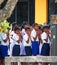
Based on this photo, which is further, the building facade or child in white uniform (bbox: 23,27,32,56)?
the building facade

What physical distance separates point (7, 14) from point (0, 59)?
5.17 meters

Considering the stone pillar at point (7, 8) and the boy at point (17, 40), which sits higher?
the stone pillar at point (7, 8)

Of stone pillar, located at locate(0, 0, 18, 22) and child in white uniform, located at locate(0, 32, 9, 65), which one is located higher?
stone pillar, located at locate(0, 0, 18, 22)

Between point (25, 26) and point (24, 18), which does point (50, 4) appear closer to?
point (24, 18)

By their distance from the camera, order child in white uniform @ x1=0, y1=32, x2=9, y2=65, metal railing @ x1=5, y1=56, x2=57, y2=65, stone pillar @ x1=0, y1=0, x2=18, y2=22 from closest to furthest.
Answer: stone pillar @ x1=0, y1=0, x2=18, y2=22
metal railing @ x1=5, y1=56, x2=57, y2=65
child in white uniform @ x1=0, y1=32, x2=9, y2=65

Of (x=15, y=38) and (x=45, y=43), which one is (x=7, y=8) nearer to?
(x=15, y=38)

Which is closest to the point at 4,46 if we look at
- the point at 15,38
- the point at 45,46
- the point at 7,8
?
the point at 15,38

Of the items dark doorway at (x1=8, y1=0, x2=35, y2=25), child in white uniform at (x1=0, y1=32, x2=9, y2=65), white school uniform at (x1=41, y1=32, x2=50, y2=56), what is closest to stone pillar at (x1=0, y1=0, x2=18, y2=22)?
child in white uniform at (x1=0, y1=32, x2=9, y2=65)

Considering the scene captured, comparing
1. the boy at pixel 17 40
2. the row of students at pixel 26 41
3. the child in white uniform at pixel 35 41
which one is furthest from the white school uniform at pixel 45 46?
the boy at pixel 17 40

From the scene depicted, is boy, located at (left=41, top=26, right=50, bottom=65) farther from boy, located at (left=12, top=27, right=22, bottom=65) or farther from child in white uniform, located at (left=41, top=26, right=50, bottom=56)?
boy, located at (left=12, top=27, right=22, bottom=65)

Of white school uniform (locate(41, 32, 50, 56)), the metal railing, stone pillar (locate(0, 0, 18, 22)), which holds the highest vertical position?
stone pillar (locate(0, 0, 18, 22))

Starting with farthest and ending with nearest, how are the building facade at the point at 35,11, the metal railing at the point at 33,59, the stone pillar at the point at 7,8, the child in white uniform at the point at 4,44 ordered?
the building facade at the point at 35,11 → the child in white uniform at the point at 4,44 → the metal railing at the point at 33,59 → the stone pillar at the point at 7,8

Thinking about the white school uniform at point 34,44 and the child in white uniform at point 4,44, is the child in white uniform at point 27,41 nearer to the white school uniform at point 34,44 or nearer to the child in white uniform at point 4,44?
the white school uniform at point 34,44

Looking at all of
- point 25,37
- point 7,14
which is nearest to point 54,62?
point 7,14
